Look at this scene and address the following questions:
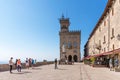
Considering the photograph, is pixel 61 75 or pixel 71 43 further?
pixel 71 43

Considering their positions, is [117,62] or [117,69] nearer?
[117,69]

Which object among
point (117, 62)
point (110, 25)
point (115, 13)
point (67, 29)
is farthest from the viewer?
point (67, 29)

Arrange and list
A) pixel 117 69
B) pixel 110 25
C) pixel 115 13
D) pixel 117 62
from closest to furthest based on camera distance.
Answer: pixel 117 69, pixel 117 62, pixel 115 13, pixel 110 25

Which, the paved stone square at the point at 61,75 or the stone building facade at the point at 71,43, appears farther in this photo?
the stone building facade at the point at 71,43

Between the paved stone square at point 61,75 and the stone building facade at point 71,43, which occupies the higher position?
the stone building facade at point 71,43

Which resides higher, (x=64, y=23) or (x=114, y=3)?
(x=64, y=23)

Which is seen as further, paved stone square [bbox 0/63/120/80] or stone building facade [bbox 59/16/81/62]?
stone building facade [bbox 59/16/81/62]

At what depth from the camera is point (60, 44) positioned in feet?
331

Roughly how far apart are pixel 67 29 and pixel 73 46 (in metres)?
12.5

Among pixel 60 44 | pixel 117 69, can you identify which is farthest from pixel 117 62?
pixel 60 44

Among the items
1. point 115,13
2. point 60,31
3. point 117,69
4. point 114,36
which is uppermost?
point 60,31

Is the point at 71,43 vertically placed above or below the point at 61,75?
above

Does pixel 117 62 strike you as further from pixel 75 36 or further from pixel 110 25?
pixel 75 36

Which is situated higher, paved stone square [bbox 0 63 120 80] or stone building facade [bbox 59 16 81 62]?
stone building facade [bbox 59 16 81 62]
